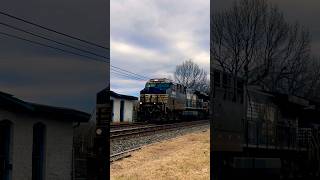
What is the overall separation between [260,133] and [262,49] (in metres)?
0.45

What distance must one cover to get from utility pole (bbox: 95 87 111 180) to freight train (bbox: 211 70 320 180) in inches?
22.2

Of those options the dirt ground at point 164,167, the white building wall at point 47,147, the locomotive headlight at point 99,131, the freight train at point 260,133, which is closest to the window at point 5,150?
the white building wall at point 47,147

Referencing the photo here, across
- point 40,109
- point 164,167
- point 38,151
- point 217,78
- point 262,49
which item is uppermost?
point 262,49

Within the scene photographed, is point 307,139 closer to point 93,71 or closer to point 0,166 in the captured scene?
point 93,71

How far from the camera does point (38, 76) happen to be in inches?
71.3

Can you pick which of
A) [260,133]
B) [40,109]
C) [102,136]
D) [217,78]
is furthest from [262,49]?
[40,109]

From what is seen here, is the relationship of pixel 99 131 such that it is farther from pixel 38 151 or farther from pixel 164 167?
pixel 164 167

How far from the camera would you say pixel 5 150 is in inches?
69.5

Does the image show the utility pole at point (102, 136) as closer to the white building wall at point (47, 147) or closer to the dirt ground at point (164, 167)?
the white building wall at point (47, 147)

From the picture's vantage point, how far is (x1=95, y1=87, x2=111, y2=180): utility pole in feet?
7.09

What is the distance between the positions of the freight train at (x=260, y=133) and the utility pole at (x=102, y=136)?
0.56 m

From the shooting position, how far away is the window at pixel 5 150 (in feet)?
5.72

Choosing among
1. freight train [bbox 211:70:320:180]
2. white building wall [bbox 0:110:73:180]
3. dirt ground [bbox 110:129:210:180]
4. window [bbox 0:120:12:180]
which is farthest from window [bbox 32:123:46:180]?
dirt ground [bbox 110:129:210:180]

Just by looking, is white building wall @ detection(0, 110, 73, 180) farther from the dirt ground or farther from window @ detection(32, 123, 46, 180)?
the dirt ground
